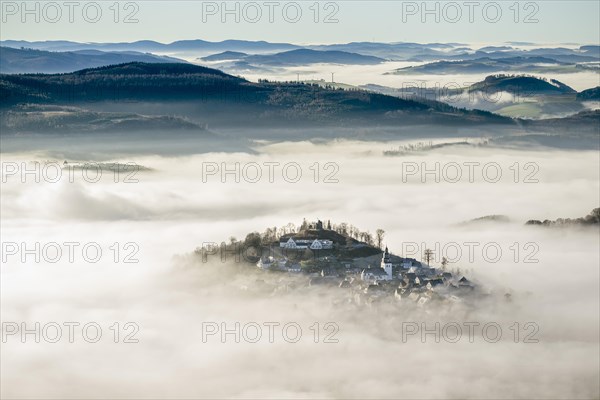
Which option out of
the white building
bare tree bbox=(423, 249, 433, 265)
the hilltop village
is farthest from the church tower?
bare tree bbox=(423, 249, 433, 265)

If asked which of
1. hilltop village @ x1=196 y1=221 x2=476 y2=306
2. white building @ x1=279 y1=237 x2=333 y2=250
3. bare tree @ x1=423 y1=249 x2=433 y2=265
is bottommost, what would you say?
bare tree @ x1=423 y1=249 x2=433 y2=265

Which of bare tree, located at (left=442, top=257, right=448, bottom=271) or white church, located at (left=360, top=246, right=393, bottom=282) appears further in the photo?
bare tree, located at (left=442, top=257, right=448, bottom=271)

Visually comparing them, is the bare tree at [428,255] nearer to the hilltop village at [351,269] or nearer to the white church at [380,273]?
the hilltop village at [351,269]

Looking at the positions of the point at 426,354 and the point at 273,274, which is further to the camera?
the point at 273,274

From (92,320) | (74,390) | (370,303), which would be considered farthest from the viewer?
(92,320)

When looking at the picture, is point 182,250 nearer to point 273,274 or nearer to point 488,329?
point 273,274

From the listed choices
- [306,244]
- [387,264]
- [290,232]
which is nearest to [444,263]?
[387,264]

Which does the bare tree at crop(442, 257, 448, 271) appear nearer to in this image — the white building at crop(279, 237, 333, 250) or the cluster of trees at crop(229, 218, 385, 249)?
the cluster of trees at crop(229, 218, 385, 249)

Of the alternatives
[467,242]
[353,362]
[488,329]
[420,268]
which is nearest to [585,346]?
[488,329]

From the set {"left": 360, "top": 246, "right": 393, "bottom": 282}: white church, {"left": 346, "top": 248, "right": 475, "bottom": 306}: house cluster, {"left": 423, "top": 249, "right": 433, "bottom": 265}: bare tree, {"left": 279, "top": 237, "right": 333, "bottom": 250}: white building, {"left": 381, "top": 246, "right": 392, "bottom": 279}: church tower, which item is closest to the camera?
{"left": 346, "top": 248, "right": 475, "bottom": 306}: house cluster
